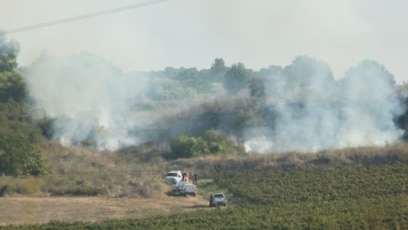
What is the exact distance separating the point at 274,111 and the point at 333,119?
5.84 m

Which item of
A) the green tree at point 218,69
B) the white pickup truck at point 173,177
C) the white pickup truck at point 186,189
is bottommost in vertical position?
the white pickup truck at point 186,189

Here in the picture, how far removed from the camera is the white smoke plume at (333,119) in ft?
191

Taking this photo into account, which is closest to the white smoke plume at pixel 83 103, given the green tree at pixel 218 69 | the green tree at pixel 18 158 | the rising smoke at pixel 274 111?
the rising smoke at pixel 274 111

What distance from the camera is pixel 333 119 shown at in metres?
60.0

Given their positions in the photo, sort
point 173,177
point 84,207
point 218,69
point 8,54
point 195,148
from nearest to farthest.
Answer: point 84,207 < point 173,177 < point 195,148 < point 8,54 < point 218,69

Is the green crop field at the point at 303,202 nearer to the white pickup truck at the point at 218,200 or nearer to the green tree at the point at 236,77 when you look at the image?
the white pickup truck at the point at 218,200

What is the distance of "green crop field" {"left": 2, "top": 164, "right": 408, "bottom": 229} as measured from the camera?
30.7 meters

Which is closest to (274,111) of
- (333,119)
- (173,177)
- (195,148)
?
(333,119)

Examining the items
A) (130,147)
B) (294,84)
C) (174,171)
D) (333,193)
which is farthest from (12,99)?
(333,193)

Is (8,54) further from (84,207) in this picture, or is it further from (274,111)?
(84,207)

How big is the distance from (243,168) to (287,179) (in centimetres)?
557

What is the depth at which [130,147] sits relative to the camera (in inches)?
2271

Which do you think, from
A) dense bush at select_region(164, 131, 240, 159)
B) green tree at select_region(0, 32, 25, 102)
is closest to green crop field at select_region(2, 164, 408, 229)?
dense bush at select_region(164, 131, 240, 159)

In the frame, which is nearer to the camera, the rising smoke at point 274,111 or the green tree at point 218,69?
the rising smoke at point 274,111
